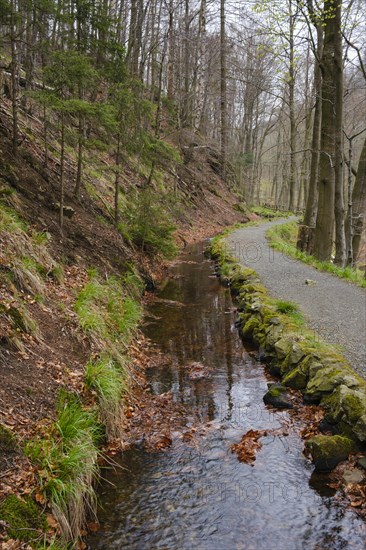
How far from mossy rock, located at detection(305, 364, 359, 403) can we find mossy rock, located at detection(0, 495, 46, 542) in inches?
148

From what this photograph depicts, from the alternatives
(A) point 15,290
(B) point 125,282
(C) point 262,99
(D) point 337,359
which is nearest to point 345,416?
(D) point 337,359

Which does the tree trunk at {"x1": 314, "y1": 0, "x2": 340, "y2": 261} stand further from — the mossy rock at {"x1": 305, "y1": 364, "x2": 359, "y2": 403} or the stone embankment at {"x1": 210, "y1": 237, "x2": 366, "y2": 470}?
the mossy rock at {"x1": 305, "y1": 364, "x2": 359, "y2": 403}

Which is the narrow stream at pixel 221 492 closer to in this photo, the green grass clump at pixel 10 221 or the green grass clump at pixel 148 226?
the green grass clump at pixel 10 221

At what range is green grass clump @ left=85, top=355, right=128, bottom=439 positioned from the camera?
17.1ft

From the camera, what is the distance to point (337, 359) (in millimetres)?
6250

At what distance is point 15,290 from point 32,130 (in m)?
7.43

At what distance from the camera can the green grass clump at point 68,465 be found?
12.3ft

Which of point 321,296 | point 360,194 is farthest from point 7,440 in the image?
point 360,194

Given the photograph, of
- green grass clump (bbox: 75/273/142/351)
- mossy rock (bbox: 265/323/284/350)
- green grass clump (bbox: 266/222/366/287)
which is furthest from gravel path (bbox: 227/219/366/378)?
green grass clump (bbox: 75/273/142/351)

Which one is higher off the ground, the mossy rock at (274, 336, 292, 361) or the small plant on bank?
the mossy rock at (274, 336, 292, 361)

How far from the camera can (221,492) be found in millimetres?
4332

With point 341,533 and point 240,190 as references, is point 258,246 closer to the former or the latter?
point 341,533

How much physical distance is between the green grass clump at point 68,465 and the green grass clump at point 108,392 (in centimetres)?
38

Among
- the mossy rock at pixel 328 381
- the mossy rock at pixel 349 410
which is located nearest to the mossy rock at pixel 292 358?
the mossy rock at pixel 328 381
